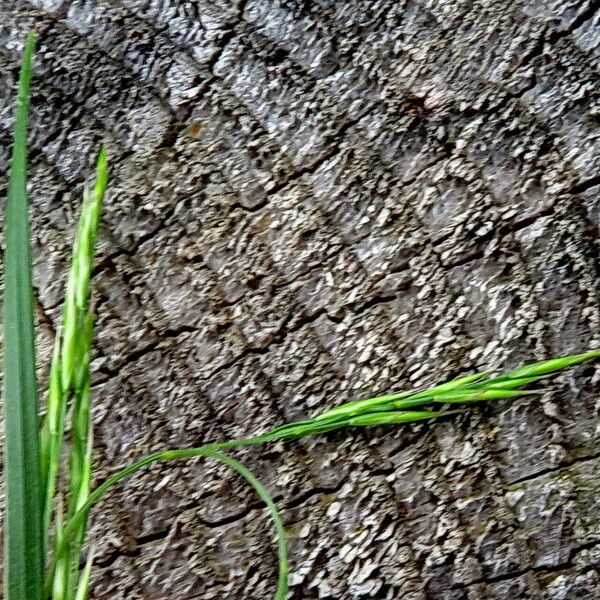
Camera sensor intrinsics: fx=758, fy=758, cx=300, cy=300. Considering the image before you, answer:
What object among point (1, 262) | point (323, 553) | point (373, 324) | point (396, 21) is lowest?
point (323, 553)

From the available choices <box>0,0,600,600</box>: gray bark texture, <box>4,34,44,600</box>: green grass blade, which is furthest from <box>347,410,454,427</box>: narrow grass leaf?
<box>4,34,44,600</box>: green grass blade

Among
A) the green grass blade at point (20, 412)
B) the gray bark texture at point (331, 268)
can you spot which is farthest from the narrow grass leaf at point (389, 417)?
the green grass blade at point (20, 412)

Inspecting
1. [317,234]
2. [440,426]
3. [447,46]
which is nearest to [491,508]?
[440,426]

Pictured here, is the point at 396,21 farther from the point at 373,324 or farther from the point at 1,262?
the point at 1,262

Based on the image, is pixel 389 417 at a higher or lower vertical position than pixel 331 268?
lower

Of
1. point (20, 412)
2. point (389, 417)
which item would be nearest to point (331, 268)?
point (389, 417)

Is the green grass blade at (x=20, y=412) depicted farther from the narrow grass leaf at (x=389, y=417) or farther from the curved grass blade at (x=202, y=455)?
the narrow grass leaf at (x=389, y=417)

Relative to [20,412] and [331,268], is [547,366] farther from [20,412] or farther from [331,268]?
[20,412]
